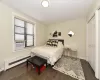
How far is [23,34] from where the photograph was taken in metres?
2.90

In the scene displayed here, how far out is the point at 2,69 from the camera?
1.96 m

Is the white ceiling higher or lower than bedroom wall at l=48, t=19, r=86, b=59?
higher

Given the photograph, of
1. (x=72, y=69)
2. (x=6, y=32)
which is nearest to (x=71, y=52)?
(x=72, y=69)

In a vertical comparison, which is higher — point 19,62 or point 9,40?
point 9,40

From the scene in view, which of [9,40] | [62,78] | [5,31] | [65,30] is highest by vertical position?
[65,30]

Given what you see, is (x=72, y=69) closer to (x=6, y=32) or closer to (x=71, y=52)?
(x=71, y=52)

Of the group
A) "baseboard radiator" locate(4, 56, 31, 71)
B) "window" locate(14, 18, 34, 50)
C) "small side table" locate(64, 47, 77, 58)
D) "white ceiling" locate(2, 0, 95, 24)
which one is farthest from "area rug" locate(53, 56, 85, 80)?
"white ceiling" locate(2, 0, 95, 24)

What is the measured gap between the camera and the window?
256cm

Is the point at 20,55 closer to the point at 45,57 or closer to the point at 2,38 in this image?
the point at 2,38

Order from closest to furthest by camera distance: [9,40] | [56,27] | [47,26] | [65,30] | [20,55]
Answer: [9,40] → [20,55] → [65,30] → [56,27] → [47,26]

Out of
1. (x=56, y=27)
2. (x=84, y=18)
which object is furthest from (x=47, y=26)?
(x=84, y=18)

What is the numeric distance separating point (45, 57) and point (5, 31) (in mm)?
1836

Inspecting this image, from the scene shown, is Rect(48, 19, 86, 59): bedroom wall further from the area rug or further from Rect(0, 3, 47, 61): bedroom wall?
Rect(0, 3, 47, 61): bedroom wall

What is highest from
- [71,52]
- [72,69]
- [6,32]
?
[6,32]
